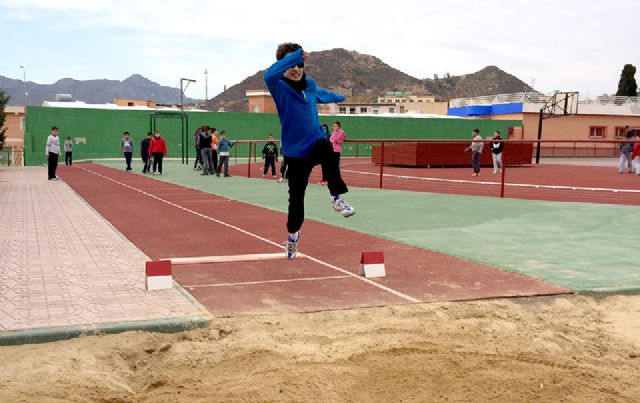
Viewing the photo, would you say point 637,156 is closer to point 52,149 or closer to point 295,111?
point 52,149

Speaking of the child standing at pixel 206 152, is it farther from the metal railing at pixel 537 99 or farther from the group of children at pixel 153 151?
the metal railing at pixel 537 99

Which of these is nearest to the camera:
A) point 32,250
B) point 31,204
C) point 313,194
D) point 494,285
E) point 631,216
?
point 494,285

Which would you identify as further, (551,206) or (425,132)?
(425,132)

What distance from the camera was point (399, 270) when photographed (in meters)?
6.63

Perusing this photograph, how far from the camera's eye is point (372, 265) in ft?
20.4

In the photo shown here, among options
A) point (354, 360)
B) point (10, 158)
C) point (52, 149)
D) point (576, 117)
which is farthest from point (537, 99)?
point (354, 360)

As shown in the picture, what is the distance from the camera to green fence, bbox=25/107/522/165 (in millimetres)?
41625

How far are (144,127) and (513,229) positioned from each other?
38523mm

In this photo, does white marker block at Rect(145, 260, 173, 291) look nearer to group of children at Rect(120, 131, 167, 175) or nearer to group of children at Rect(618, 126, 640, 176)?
group of children at Rect(120, 131, 167, 175)

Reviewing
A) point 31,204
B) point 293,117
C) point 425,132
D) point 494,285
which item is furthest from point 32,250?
point 425,132

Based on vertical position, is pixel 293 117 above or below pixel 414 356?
above

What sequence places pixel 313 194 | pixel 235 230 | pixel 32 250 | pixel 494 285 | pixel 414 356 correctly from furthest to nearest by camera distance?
pixel 313 194 → pixel 235 230 → pixel 32 250 → pixel 494 285 → pixel 414 356

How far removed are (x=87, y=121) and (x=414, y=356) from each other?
141 feet

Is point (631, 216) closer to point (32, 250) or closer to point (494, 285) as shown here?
point (494, 285)
